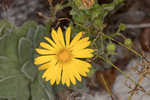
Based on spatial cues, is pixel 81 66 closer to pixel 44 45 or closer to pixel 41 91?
pixel 44 45

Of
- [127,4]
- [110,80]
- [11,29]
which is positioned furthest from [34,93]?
[127,4]

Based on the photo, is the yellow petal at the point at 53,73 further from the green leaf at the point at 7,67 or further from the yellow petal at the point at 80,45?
the green leaf at the point at 7,67

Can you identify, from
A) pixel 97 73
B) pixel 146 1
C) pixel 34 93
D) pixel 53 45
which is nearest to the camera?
pixel 53 45

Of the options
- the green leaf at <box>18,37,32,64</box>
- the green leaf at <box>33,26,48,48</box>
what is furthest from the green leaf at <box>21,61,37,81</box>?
the green leaf at <box>33,26,48,48</box>

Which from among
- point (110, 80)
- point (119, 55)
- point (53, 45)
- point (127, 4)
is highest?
point (127, 4)

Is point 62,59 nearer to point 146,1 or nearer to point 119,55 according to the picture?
point 119,55

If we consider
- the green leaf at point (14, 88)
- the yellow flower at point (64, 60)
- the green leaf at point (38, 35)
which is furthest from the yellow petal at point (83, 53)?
the green leaf at point (14, 88)

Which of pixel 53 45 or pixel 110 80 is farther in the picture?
pixel 110 80

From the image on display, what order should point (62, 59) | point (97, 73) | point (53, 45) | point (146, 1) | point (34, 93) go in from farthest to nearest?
1. point (146, 1)
2. point (97, 73)
3. point (34, 93)
4. point (62, 59)
5. point (53, 45)

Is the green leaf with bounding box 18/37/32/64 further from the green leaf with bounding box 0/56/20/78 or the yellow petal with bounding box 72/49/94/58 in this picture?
the yellow petal with bounding box 72/49/94/58
